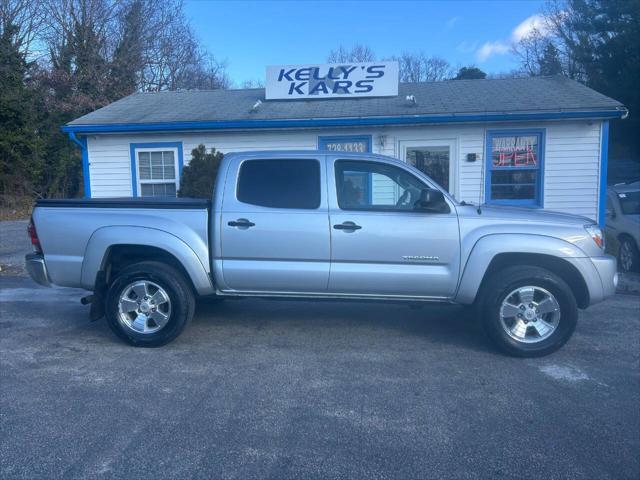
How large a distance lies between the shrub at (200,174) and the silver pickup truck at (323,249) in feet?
21.7

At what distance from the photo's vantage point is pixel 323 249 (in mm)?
6086

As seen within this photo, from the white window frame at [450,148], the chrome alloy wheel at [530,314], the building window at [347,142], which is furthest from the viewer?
the building window at [347,142]

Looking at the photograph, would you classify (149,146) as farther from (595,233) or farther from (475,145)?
(595,233)

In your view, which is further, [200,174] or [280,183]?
[200,174]

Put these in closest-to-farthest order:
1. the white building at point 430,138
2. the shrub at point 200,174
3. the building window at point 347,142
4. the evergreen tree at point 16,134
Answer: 1. the white building at point 430,138
2. the shrub at point 200,174
3. the building window at point 347,142
4. the evergreen tree at point 16,134

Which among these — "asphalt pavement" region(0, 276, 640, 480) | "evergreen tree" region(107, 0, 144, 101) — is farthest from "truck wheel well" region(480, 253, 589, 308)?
"evergreen tree" region(107, 0, 144, 101)

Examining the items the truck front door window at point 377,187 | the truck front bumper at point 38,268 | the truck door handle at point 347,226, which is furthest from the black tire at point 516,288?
the truck front bumper at point 38,268

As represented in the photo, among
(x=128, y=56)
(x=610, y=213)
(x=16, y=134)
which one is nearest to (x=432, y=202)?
(x=610, y=213)

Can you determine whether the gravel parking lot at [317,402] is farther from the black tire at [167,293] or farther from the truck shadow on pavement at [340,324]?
the black tire at [167,293]

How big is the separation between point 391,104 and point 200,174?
451 cm

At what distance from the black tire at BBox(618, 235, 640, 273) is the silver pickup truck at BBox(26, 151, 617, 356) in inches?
206

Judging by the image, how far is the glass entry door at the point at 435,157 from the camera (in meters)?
13.1

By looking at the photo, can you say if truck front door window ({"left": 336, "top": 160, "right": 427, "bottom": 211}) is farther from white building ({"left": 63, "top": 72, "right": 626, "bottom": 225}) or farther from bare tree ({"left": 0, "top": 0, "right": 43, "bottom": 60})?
bare tree ({"left": 0, "top": 0, "right": 43, "bottom": 60})

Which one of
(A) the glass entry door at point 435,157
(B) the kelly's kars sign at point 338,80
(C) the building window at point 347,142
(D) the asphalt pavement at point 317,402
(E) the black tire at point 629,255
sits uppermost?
(B) the kelly's kars sign at point 338,80
